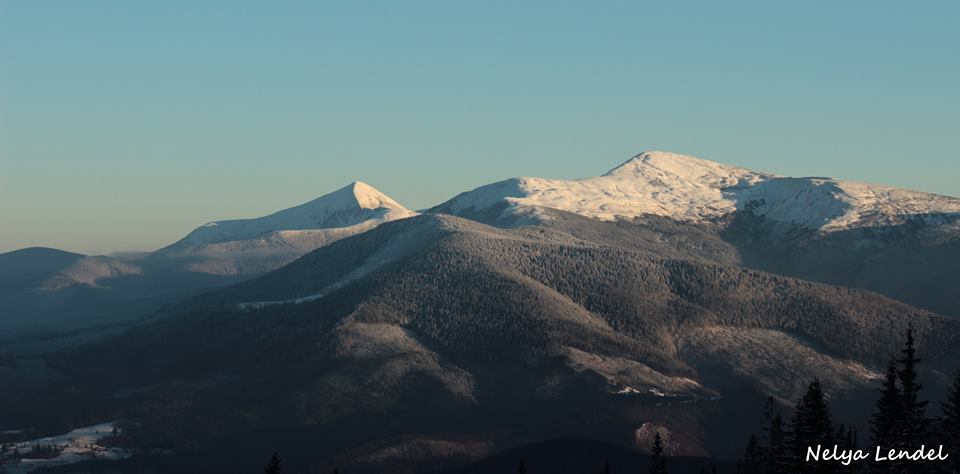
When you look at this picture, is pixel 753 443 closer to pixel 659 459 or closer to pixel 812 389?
pixel 659 459

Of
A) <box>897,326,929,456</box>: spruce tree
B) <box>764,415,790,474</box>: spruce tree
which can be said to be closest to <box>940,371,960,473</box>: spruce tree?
<box>897,326,929,456</box>: spruce tree

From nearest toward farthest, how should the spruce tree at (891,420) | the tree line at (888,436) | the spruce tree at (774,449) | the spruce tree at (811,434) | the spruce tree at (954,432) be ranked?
the spruce tree at (811,434) < the tree line at (888,436) < the spruce tree at (954,432) < the spruce tree at (891,420) < the spruce tree at (774,449)

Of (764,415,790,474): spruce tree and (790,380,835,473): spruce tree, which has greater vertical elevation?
(790,380,835,473): spruce tree

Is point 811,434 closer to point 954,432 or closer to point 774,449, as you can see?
point 954,432

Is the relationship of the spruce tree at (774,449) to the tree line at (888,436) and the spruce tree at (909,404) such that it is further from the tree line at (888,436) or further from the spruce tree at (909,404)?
the spruce tree at (909,404)

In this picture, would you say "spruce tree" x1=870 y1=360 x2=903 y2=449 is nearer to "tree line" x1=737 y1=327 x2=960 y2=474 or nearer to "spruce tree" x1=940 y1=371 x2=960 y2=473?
"tree line" x1=737 y1=327 x2=960 y2=474

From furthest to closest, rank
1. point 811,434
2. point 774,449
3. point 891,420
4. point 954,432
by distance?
point 774,449, point 954,432, point 891,420, point 811,434

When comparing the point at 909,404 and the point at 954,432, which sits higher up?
the point at 909,404

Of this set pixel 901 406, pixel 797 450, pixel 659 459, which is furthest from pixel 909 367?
pixel 659 459

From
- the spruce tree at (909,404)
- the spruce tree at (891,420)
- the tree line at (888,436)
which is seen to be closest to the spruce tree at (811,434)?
the tree line at (888,436)

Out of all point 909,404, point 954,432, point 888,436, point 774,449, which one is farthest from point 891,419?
point 774,449

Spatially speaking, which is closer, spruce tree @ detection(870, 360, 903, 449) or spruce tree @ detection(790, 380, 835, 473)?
spruce tree @ detection(790, 380, 835, 473)

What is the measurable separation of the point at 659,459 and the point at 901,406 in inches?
2027

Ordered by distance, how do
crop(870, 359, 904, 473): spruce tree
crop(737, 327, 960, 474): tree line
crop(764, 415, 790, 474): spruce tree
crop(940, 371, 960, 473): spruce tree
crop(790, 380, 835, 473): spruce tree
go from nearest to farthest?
crop(790, 380, 835, 473): spruce tree
crop(737, 327, 960, 474): tree line
crop(940, 371, 960, 473): spruce tree
crop(870, 359, 904, 473): spruce tree
crop(764, 415, 790, 474): spruce tree
